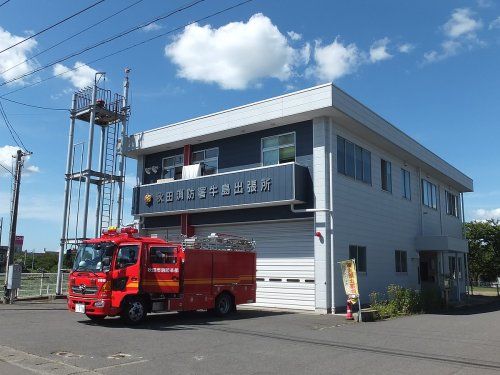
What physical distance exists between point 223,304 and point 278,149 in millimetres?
7110

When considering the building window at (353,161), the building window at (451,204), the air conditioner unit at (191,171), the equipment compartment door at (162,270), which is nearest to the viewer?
the equipment compartment door at (162,270)

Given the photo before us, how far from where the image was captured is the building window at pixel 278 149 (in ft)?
64.5

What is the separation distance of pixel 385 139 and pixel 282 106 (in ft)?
18.3

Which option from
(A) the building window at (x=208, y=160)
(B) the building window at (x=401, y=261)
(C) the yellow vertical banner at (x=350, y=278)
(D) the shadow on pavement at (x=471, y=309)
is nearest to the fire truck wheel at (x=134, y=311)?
(C) the yellow vertical banner at (x=350, y=278)

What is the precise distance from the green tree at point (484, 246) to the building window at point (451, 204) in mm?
18674

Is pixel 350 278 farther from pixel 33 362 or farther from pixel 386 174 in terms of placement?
pixel 33 362

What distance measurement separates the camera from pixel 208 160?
74.0 feet

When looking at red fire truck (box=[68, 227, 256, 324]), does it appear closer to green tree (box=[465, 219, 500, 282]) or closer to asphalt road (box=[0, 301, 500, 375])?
asphalt road (box=[0, 301, 500, 375])

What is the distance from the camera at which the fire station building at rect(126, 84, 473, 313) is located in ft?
60.3

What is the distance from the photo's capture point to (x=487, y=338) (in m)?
12.2

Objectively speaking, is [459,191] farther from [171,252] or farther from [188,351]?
[188,351]

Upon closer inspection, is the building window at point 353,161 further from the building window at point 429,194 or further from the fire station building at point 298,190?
the building window at point 429,194

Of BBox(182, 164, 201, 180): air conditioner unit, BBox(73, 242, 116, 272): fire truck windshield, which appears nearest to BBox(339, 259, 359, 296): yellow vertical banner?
BBox(73, 242, 116, 272): fire truck windshield

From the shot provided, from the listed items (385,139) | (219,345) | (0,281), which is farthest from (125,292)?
(0,281)
